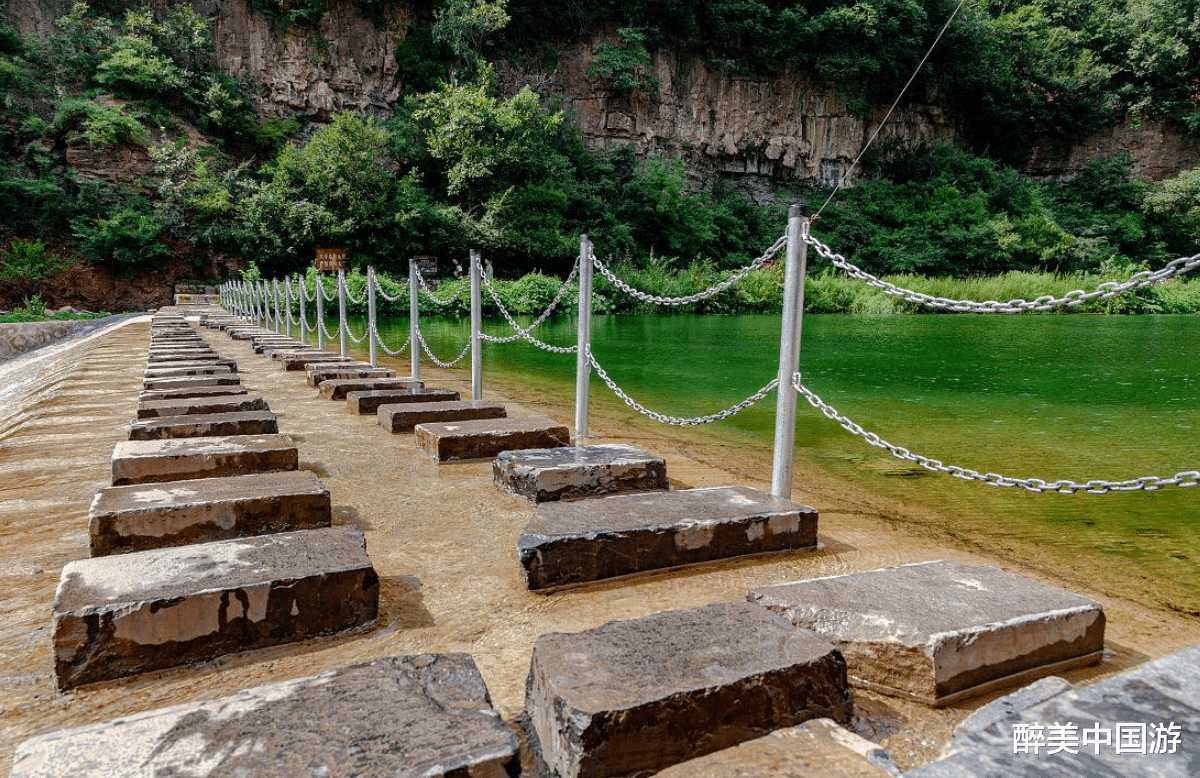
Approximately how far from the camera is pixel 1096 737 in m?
1.25

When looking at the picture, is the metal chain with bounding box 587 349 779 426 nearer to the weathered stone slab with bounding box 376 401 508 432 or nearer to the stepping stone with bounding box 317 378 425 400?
the weathered stone slab with bounding box 376 401 508 432

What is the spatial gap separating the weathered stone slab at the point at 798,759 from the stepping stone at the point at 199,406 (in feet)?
12.6

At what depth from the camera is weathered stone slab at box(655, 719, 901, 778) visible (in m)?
1.17

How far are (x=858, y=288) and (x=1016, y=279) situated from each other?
848 centimetres

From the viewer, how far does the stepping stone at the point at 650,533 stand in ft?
7.17

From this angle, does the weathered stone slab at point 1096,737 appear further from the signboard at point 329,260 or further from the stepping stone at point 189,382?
the signboard at point 329,260

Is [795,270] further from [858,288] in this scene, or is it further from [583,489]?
[858,288]

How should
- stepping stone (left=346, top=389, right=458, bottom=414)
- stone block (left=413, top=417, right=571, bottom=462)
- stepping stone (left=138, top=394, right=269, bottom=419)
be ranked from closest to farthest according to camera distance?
stone block (left=413, top=417, right=571, bottom=462) → stepping stone (left=138, top=394, right=269, bottom=419) → stepping stone (left=346, top=389, right=458, bottom=414)

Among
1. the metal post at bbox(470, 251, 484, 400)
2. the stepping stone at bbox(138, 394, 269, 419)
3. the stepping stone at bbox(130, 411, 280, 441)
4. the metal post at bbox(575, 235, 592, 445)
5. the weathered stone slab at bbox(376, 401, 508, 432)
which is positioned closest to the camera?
the stepping stone at bbox(130, 411, 280, 441)

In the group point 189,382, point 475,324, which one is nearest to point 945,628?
point 475,324

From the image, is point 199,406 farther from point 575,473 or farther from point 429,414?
point 575,473

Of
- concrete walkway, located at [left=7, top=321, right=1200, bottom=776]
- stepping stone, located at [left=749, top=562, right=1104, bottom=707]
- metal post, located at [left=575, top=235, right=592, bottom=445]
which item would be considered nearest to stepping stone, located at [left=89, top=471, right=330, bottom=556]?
concrete walkway, located at [left=7, top=321, right=1200, bottom=776]

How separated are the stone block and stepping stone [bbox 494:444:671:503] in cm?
51

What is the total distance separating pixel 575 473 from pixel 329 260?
2480 centimetres
